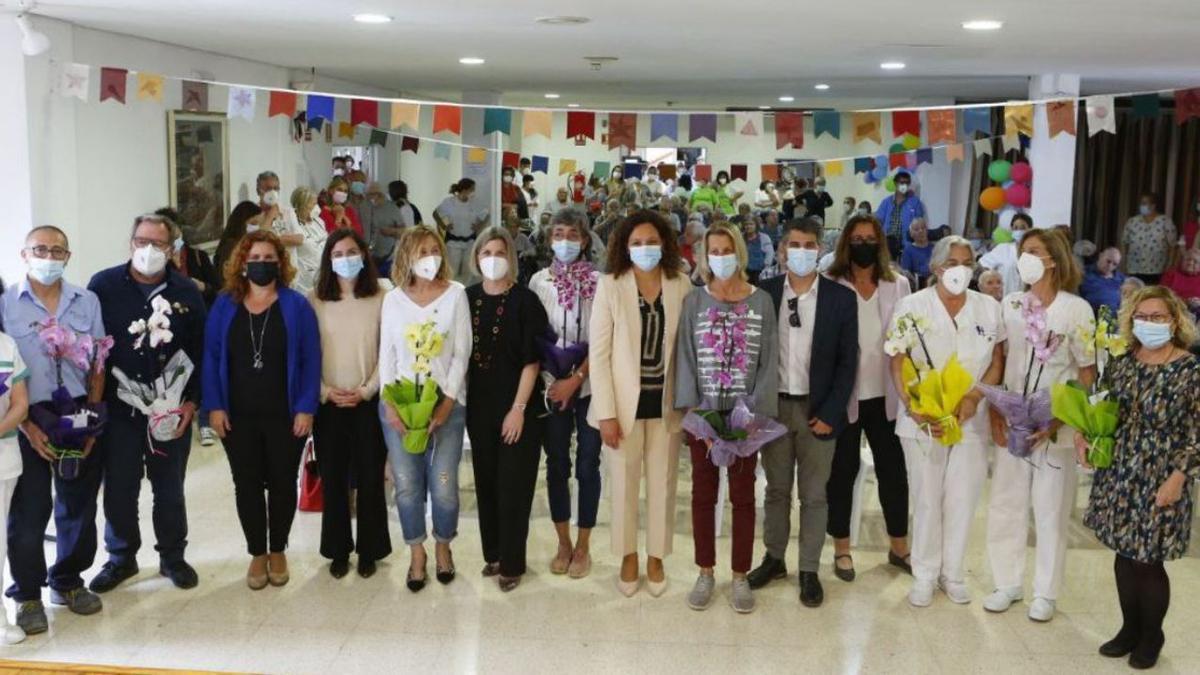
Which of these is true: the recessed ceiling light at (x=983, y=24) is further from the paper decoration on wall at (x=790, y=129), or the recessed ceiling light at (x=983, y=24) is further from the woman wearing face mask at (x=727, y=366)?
the woman wearing face mask at (x=727, y=366)

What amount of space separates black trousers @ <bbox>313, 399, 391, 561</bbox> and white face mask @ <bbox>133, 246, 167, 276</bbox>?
828 mm

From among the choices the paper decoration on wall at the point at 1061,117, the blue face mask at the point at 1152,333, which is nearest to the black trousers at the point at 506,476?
the blue face mask at the point at 1152,333

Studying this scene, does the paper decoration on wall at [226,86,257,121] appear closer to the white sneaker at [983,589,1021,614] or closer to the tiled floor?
the tiled floor

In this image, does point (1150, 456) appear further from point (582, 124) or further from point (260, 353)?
point (582, 124)

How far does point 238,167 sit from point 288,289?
5514mm

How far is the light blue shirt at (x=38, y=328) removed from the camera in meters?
4.36

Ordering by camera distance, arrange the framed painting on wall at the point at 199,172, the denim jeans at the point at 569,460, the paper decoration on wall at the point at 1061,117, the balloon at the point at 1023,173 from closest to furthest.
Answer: the denim jeans at the point at 569,460 → the paper decoration on wall at the point at 1061,117 → the framed painting on wall at the point at 199,172 → the balloon at the point at 1023,173

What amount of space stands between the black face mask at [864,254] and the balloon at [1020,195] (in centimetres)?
662

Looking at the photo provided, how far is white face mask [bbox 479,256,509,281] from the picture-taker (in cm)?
475

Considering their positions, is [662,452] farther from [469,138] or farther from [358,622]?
[469,138]

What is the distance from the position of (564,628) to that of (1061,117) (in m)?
4.47

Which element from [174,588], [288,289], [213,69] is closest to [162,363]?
[288,289]

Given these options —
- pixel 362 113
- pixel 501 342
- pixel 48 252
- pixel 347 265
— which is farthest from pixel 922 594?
pixel 362 113

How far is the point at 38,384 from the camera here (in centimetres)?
437
